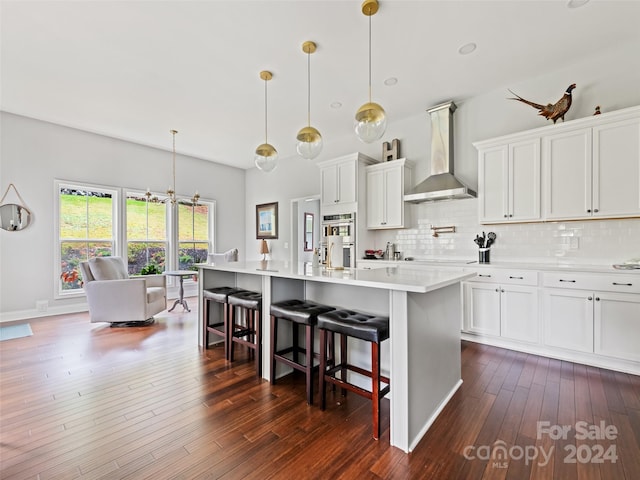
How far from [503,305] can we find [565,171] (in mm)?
1570

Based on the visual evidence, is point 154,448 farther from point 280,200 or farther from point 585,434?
point 280,200

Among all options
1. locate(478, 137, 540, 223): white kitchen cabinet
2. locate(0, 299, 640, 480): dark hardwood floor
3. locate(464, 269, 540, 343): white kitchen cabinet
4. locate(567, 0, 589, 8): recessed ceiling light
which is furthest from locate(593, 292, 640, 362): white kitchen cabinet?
locate(567, 0, 589, 8): recessed ceiling light

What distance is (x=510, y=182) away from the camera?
3436 millimetres

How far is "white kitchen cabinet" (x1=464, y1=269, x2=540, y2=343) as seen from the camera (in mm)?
3047

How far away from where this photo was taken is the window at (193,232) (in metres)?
6.40

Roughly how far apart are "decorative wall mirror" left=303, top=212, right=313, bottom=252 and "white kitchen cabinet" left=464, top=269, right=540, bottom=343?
12.5ft

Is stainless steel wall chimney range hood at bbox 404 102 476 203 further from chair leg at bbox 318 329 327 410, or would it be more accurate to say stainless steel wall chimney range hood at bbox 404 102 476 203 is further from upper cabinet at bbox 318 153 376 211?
chair leg at bbox 318 329 327 410

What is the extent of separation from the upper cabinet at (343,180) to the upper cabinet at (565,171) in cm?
168

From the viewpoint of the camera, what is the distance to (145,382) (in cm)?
248

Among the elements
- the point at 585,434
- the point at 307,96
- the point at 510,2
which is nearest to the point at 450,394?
the point at 585,434

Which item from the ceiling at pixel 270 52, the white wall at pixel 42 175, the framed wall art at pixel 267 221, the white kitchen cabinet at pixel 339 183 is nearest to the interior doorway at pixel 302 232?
the framed wall art at pixel 267 221

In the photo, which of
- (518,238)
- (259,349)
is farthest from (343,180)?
(259,349)

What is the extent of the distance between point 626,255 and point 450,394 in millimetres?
2498

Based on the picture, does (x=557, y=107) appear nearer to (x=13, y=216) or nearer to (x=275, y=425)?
(x=275, y=425)
